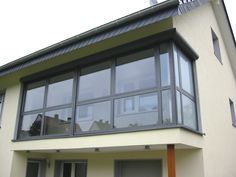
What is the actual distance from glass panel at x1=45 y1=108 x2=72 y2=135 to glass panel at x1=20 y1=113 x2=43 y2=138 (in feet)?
1.45

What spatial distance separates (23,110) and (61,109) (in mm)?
2312

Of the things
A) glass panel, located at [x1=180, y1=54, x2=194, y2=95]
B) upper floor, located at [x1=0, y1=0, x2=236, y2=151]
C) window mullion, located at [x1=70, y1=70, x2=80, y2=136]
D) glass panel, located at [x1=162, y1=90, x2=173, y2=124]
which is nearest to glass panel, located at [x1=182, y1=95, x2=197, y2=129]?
upper floor, located at [x1=0, y1=0, x2=236, y2=151]

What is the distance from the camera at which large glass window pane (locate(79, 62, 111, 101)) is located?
735 cm

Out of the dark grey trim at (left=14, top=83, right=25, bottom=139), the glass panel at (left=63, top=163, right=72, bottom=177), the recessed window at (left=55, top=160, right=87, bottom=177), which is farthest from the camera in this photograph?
the glass panel at (left=63, top=163, right=72, bottom=177)

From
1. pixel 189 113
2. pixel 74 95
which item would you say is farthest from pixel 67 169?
pixel 189 113

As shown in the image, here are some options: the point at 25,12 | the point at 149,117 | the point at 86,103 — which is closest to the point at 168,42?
the point at 149,117

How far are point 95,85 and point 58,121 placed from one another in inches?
73.0

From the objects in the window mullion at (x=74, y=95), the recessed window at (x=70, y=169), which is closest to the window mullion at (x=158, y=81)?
the window mullion at (x=74, y=95)

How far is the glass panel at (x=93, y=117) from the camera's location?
703cm

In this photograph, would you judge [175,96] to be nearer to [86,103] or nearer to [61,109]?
[86,103]

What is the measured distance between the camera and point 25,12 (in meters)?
17.3

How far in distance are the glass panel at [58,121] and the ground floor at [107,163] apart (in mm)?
979

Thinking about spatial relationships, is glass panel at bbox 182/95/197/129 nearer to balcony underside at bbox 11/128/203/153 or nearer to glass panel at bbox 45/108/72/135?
balcony underside at bbox 11/128/203/153

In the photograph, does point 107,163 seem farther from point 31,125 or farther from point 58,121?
point 31,125
